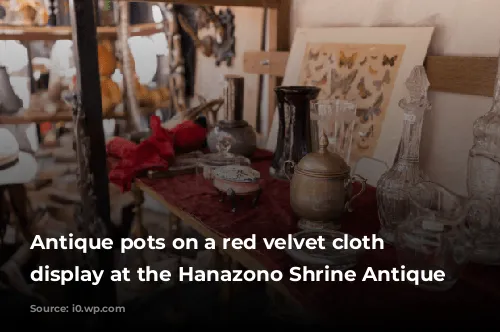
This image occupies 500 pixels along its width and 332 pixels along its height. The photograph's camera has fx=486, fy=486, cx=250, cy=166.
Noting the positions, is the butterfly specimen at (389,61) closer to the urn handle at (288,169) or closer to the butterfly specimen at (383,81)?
the butterfly specimen at (383,81)

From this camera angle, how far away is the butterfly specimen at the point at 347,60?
1.32 meters

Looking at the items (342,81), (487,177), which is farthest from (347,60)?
(487,177)

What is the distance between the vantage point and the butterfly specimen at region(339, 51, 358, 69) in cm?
132

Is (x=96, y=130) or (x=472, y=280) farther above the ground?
(x=96, y=130)

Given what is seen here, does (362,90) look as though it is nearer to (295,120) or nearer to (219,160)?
(295,120)

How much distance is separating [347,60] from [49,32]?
1814 mm

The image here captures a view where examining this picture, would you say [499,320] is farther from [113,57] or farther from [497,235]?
[113,57]

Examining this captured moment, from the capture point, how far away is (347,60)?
1.34 meters

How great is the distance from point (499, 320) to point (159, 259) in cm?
140

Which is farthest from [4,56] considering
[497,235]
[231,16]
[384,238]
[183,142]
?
[497,235]

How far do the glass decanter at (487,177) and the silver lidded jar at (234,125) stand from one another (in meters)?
0.70

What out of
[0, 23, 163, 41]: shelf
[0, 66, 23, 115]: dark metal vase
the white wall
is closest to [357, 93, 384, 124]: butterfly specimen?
the white wall

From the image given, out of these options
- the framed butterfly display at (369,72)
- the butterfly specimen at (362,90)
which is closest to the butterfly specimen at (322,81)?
the framed butterfly display at (369,72)

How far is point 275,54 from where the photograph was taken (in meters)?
1.65
